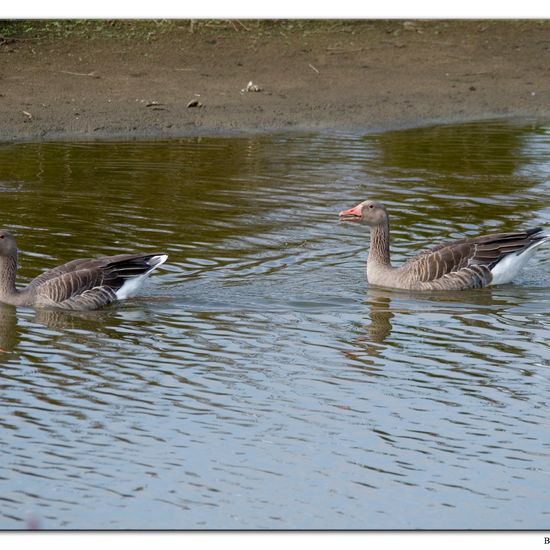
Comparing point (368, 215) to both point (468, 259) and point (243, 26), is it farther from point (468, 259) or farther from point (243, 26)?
point (243, 26)

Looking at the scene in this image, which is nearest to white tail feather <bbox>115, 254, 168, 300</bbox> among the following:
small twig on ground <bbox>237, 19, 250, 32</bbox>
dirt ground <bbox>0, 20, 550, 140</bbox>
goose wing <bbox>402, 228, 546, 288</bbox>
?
goose wing <bbox>402, 228, 546, 288</bbox>

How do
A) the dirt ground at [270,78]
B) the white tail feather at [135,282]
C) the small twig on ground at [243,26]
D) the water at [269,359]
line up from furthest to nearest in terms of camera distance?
the small twig on ground at [243,26] < the dirt ground at [270,78] < the white tail feather at [135,282] < the water at [269,359]

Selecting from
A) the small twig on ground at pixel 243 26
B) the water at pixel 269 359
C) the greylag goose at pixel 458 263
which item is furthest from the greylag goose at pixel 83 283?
the small twig on ground at pixel 243 26

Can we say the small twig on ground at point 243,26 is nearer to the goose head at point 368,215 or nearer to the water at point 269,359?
the water at point 269,359

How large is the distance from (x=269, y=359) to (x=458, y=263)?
3.02 meters

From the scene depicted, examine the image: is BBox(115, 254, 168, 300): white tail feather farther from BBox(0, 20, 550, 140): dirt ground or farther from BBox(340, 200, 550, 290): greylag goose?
BBox(0, 20, 550, 140): dirt ground

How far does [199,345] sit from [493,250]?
3.43 m

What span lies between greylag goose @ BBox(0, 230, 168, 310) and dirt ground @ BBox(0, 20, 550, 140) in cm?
718

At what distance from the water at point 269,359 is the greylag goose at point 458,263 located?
16 centimetres

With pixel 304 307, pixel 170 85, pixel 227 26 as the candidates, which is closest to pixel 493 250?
pixel 304 307

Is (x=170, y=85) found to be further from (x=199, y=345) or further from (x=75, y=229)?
(x=199, y=345)

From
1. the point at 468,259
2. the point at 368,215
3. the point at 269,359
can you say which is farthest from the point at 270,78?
the point at 269,359

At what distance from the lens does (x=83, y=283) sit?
1239 cm

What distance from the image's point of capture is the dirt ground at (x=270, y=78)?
20.4 meters
